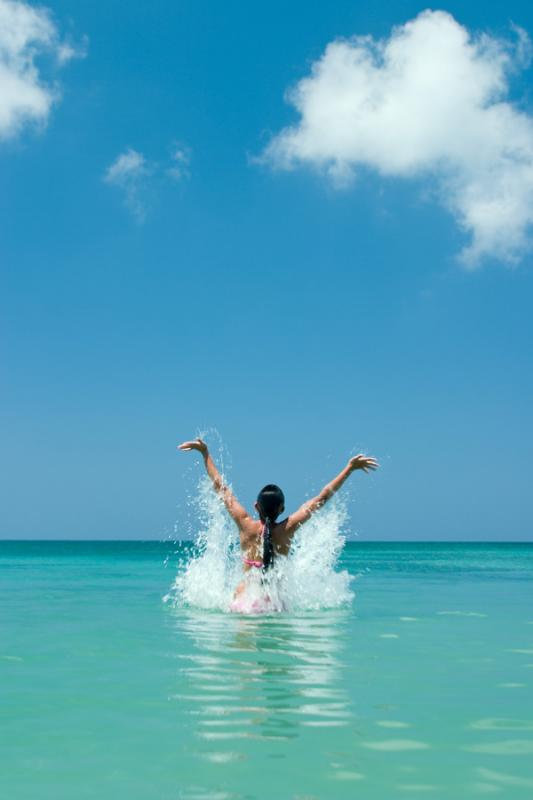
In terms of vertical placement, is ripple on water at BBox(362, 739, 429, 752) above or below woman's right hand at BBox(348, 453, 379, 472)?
below

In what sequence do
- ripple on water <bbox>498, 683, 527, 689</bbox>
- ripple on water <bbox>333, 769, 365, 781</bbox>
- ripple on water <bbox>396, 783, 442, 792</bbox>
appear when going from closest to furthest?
ripple on water <bbox>396, 783, 442, 792</bbox>, ripple on water <bbox>333, 769, 365, 781</bbox>, ripple on water <bbox>498, 683, 527, 689</bbox>

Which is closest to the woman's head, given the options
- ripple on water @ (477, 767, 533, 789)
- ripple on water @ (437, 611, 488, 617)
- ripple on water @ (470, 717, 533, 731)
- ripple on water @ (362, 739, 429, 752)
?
ripple on water @ (437, 611, 488, 617)

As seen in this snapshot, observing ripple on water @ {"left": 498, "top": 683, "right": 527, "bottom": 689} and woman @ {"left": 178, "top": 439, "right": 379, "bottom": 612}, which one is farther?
woman @ {"left": 178, "top": 439, "right": 379, "bottom": 612}

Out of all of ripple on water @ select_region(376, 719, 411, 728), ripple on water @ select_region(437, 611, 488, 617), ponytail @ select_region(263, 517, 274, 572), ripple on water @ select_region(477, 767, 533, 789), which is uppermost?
ponytail @ select_region(263, 517, 274, 572)

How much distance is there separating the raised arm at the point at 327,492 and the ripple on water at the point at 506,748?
4.65 m

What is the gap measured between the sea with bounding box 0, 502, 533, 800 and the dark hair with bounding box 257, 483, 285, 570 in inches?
32.6

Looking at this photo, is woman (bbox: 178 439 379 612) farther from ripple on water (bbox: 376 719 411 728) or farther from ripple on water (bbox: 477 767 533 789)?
ripple on water (bbox: 477 767 533 789)

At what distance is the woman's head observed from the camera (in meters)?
9.89

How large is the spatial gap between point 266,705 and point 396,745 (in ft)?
3.55

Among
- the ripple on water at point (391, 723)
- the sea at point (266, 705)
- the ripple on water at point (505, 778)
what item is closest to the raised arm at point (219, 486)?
the sea at point (266, 705)

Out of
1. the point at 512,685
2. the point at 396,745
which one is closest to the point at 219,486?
the point at 512,685

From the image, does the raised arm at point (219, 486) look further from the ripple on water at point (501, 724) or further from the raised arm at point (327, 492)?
the ripple on water at point (501, 724)

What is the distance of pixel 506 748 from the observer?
469 centimetres

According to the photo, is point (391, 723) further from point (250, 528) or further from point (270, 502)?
point (250, 528)
